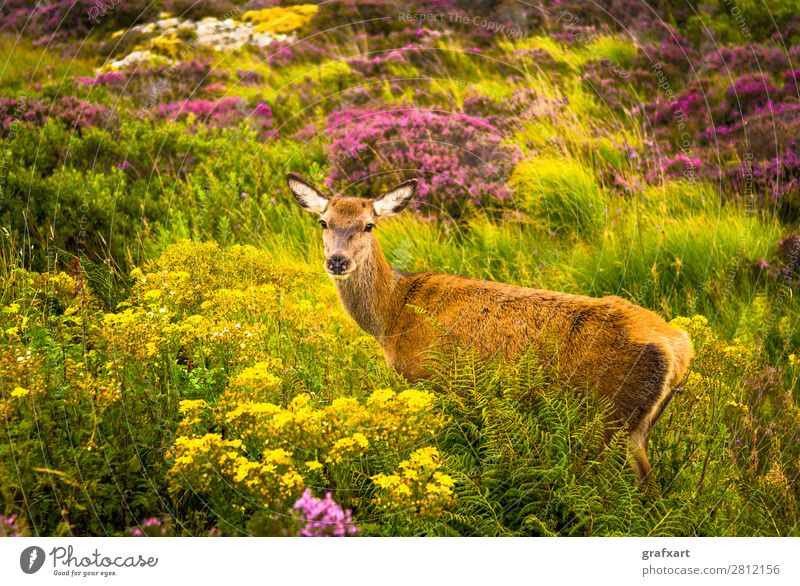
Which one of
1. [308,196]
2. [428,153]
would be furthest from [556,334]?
[428,153]

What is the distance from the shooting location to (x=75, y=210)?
8750 mm

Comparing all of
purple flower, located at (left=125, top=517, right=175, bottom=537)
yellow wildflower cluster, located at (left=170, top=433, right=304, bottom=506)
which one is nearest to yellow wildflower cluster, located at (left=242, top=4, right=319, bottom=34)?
yellow wildflower cluster, located at (left=170, top=433, right=304, bottom=506)

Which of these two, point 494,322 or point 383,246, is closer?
point 494,322

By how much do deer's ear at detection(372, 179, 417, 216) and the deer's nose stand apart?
22.4 inches

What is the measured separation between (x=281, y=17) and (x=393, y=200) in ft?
18.2

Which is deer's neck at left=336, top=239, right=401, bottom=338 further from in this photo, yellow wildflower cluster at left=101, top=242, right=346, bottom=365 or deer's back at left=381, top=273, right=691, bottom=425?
yellow wildflower cluster at left=101, top=242, right=346, bottom=365

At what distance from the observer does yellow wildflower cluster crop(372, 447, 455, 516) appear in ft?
15.1

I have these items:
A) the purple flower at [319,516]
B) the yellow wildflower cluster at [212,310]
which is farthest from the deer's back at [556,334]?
the purple flower at [319,516]

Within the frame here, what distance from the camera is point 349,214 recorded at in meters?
6.92

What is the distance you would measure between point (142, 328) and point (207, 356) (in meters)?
0.53

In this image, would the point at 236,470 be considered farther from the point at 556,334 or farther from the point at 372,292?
the point at 372,292

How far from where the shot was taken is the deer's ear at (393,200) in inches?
269

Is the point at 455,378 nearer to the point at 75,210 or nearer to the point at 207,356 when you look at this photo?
the point at 207,356

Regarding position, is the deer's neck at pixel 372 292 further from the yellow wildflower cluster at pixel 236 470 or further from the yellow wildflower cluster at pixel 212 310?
the yellow wildflower cluster at pixel 236 470
